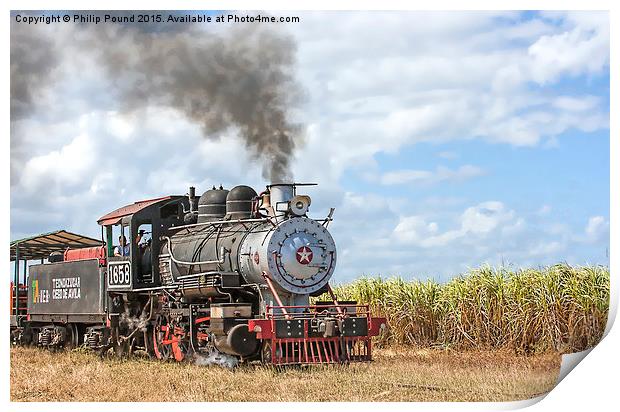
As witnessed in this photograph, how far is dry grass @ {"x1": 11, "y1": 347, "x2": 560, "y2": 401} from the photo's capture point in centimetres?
1401

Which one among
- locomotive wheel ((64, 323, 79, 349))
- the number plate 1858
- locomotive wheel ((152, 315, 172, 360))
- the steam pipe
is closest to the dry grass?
locomotive wheel ((152, 315, 172, 360))

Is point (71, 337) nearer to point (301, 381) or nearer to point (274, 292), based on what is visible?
point (274, 292)

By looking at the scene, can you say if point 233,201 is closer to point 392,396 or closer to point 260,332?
point 260,332

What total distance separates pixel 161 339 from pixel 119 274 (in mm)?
1777

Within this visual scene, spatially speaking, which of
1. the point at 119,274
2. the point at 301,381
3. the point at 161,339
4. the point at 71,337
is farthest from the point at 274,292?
the point at 71,337

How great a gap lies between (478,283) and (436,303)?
123 cm

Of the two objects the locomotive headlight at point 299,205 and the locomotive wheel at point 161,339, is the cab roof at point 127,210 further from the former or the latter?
the locomotive headlight at point 299,205

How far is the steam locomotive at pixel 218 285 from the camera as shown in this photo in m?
16.2

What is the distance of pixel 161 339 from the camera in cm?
1889

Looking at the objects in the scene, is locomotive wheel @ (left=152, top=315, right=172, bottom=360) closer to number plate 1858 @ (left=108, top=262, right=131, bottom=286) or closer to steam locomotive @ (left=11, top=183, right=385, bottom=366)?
steam locomotive @ (left=11, top=183, right=385, bottom=366)

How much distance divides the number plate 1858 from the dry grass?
6.82ft

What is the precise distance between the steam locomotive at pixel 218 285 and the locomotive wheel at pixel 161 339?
0.03m

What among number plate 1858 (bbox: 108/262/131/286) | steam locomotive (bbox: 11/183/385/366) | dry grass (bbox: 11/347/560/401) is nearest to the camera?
dry grass (bbox: 11/347/560/401)

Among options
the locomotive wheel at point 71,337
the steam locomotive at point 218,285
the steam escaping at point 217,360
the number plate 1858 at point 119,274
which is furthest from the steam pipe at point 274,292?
the locomotive wheel at point 71,337
